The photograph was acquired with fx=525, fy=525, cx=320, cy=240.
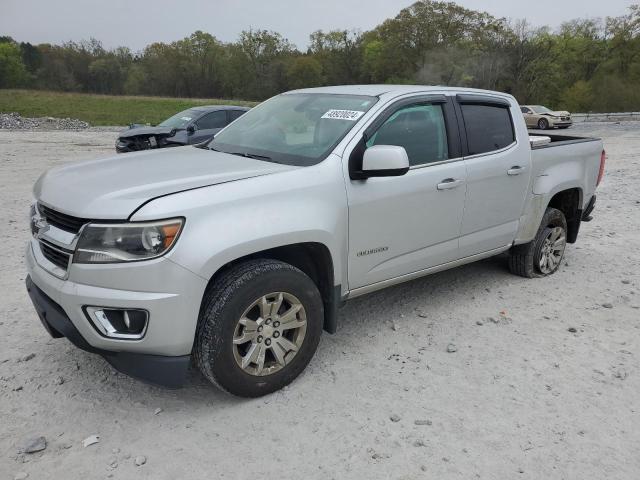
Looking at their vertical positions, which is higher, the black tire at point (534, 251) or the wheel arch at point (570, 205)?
the wheel arch at point (570, 205)

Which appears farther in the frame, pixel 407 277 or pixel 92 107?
pixel 92 107

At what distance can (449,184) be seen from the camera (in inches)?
153

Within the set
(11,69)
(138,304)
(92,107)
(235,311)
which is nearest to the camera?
(138,304)

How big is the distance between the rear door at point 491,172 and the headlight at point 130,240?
242 centimetres

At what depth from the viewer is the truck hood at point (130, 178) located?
266 cm

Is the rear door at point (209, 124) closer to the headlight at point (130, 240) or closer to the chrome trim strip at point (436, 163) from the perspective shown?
the chrome trim strip at point (436, 163)

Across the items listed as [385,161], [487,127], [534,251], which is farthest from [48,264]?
[534,251]

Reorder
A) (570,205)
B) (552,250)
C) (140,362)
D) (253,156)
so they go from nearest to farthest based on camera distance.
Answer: (140,362) < (253,156) < (552,250) < (570,205)

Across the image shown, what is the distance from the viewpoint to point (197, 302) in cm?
270

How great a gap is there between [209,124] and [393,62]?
59921 millimetres

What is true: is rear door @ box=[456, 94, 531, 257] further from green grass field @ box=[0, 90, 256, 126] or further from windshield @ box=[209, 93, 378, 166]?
green grass field @ box=[0, 90, 256, 126]

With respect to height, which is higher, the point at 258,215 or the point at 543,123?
the point at 258,215

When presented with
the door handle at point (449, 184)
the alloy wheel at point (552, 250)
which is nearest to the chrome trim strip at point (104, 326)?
the door handle at point (449, 184)

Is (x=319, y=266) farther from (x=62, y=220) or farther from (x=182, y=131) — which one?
(x=182, y=131)
